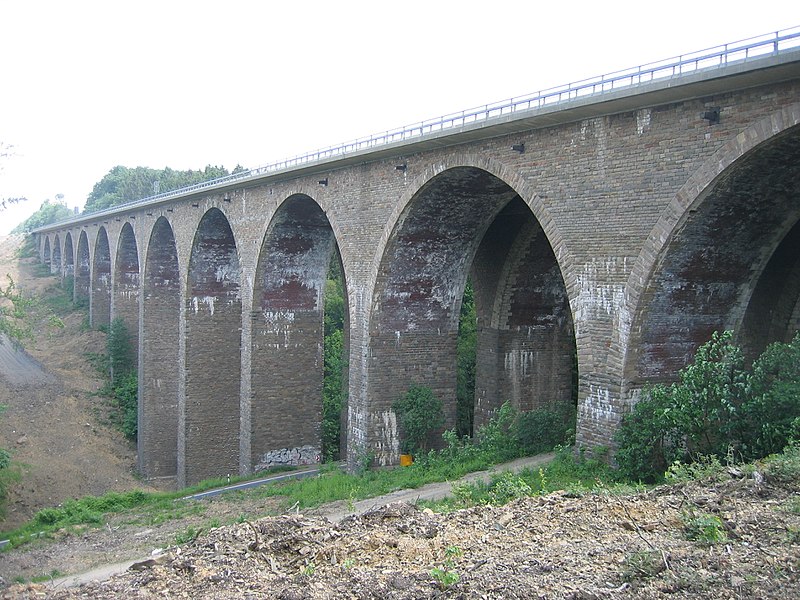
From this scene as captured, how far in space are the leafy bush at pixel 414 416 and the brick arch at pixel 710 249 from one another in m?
6.53

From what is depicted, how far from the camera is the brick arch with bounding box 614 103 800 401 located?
8.80m

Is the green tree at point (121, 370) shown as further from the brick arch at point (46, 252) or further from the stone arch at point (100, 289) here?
the brick arch at point (46, 252)

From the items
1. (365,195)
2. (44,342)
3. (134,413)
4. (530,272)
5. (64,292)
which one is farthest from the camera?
(64,292)

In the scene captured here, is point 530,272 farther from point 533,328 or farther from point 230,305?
point 230,305

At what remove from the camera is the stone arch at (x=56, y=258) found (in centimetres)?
5518

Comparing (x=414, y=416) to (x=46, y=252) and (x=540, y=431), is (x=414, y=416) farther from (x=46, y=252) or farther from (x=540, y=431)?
(x=46, y=252)

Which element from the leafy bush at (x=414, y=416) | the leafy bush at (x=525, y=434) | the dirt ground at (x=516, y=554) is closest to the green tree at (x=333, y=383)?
the leafy bush at (x=414, y=416)

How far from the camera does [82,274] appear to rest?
151ft

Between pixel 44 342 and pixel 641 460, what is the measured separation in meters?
38.0

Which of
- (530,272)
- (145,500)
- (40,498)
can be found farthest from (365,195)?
(40,498)

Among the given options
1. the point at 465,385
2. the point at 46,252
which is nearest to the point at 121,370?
the point at 465,385

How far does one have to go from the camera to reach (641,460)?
973 cm

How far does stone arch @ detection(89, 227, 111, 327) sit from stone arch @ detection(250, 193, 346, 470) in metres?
23.3

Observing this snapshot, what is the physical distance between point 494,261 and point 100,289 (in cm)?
2976
